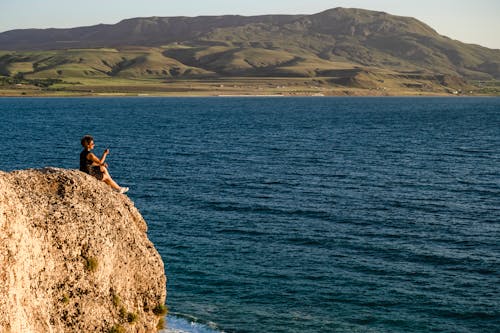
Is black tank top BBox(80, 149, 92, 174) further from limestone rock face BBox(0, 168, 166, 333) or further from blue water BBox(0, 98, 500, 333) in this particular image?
blue water BBox(0, 98, 500, 333)

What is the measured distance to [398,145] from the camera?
354 ft

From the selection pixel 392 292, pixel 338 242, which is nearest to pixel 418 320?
pixel 392 292

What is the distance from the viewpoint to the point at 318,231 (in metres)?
46.4

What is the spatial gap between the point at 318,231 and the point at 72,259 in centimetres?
2738

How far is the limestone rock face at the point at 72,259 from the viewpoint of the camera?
1834 centimetres

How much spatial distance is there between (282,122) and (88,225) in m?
144

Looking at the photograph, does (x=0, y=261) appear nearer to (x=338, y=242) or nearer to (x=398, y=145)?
(x=338, y=242)

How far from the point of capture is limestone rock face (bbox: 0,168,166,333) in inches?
722

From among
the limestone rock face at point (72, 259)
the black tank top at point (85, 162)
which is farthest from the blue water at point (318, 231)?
the black tank top at point (85, 162)

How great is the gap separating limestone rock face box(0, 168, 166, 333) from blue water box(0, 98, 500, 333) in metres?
6.04

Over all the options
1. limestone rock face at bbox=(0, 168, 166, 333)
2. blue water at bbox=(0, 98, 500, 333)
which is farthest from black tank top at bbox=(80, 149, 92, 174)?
blue water at bbox=(0, 98, 500, 333)

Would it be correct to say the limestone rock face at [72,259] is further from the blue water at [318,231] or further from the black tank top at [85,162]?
the blue water at [318,231]

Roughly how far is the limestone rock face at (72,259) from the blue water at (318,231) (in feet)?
19.8

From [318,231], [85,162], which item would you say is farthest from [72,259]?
[318,231]
